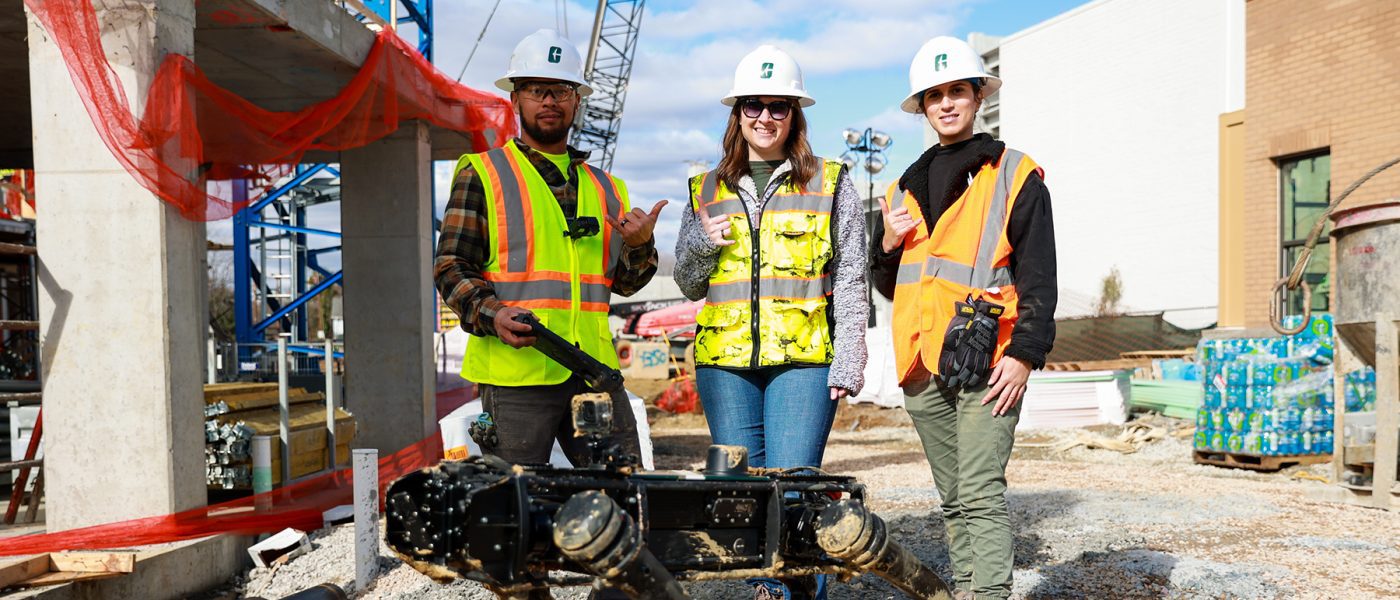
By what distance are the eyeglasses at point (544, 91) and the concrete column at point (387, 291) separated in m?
6.98

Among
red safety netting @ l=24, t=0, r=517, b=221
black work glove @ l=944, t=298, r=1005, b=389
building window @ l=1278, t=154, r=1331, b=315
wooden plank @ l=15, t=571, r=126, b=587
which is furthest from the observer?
building window @ l=1278, t=154, r=1331, b=315

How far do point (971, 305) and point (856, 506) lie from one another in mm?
923

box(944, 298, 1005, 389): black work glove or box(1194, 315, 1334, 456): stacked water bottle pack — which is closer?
box(944, 298, 1005, 389): black work glove

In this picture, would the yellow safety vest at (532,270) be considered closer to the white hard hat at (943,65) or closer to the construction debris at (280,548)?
the white hard hat at (943,65)

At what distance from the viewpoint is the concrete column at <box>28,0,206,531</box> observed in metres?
5.79

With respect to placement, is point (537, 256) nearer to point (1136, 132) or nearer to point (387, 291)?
point (387, 291)

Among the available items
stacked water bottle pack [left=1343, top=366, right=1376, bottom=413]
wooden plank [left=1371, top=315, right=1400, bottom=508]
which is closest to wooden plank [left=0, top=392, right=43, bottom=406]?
wooden plank [left=1371, top=315, right=1400, bottom=508]

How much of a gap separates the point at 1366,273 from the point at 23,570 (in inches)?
354

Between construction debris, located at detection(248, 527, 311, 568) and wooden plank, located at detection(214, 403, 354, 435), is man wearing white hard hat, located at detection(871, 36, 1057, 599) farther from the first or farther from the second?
wooden plank, located at detection(214, 403, 354, 435)

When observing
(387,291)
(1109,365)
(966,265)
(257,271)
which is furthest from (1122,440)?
(257,271)

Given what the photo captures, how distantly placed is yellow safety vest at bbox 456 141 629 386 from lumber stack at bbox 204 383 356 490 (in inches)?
172

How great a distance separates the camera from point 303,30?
7.56 m

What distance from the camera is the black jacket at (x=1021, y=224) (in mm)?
3430

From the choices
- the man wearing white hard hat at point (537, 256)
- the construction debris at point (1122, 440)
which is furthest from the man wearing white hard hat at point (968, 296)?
the construction debris at point (1122, 440)
